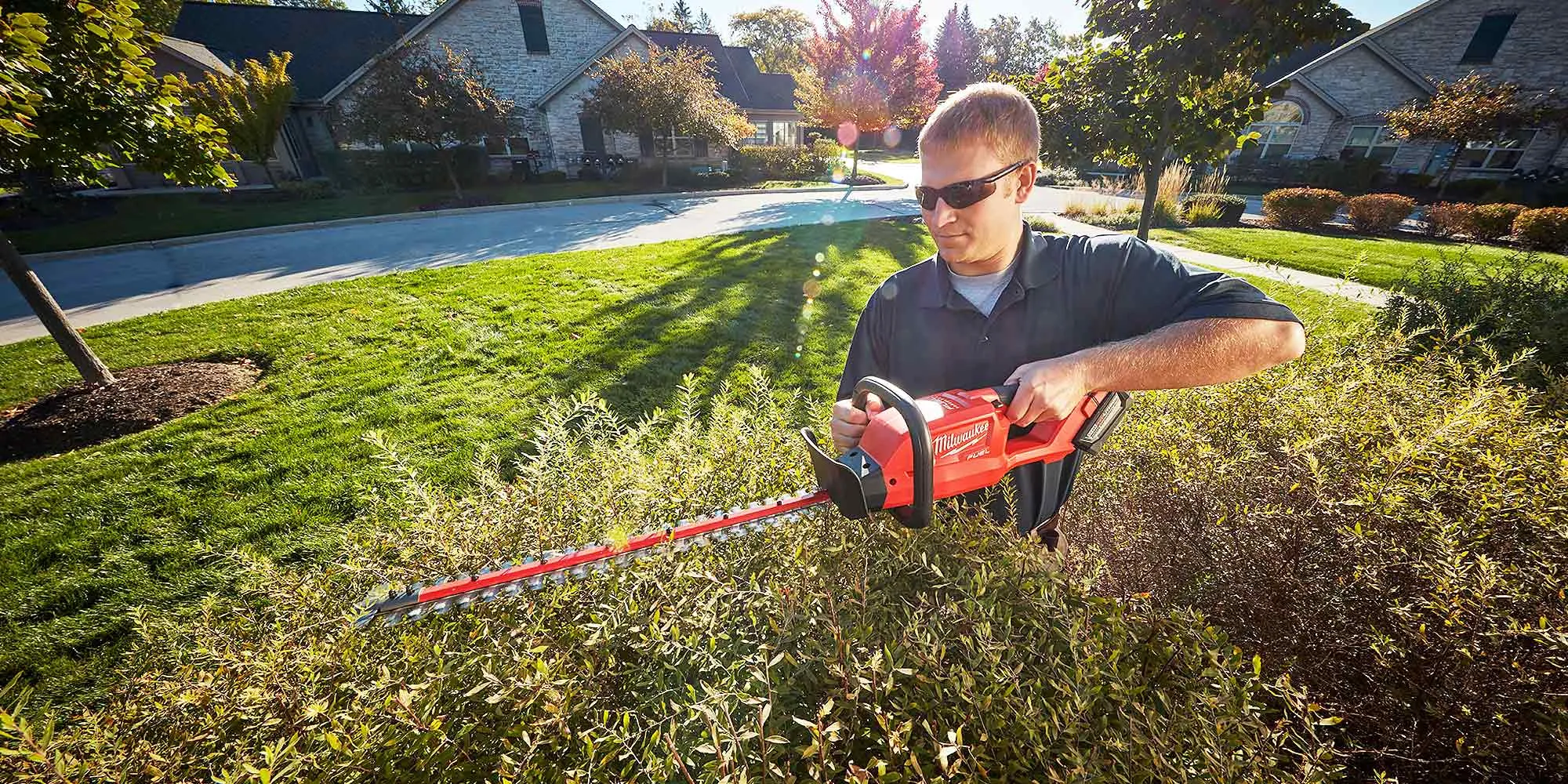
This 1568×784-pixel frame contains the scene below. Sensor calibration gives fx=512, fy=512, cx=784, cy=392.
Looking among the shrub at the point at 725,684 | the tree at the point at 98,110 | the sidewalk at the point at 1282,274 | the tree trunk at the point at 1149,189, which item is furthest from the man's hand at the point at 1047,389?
the sidewalk at the point at 1282,274

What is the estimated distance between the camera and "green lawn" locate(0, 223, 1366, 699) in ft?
10.3

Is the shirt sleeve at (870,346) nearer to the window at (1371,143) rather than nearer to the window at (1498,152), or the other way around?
the window at (1498,152)

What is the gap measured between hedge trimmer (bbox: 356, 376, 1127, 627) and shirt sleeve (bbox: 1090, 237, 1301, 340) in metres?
0.32

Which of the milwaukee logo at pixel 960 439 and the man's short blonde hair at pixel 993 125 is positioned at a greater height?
the man's short blonde hair at pixel 993 125

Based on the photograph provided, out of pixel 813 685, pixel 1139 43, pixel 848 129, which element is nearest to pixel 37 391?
pixel 813 685

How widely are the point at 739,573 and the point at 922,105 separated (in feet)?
90.4

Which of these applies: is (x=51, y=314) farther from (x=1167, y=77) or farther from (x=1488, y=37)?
(x=1488, y=37)

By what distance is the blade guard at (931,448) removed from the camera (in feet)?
4.72

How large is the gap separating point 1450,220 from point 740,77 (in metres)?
28.2

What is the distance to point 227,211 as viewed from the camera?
15617mm

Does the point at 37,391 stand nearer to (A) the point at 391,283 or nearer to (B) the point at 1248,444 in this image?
(A) the point at 391,283

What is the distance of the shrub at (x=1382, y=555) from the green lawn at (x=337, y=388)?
210cm

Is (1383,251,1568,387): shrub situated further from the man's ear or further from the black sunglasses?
the black sunglasses

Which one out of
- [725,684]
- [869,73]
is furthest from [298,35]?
[725,684]
